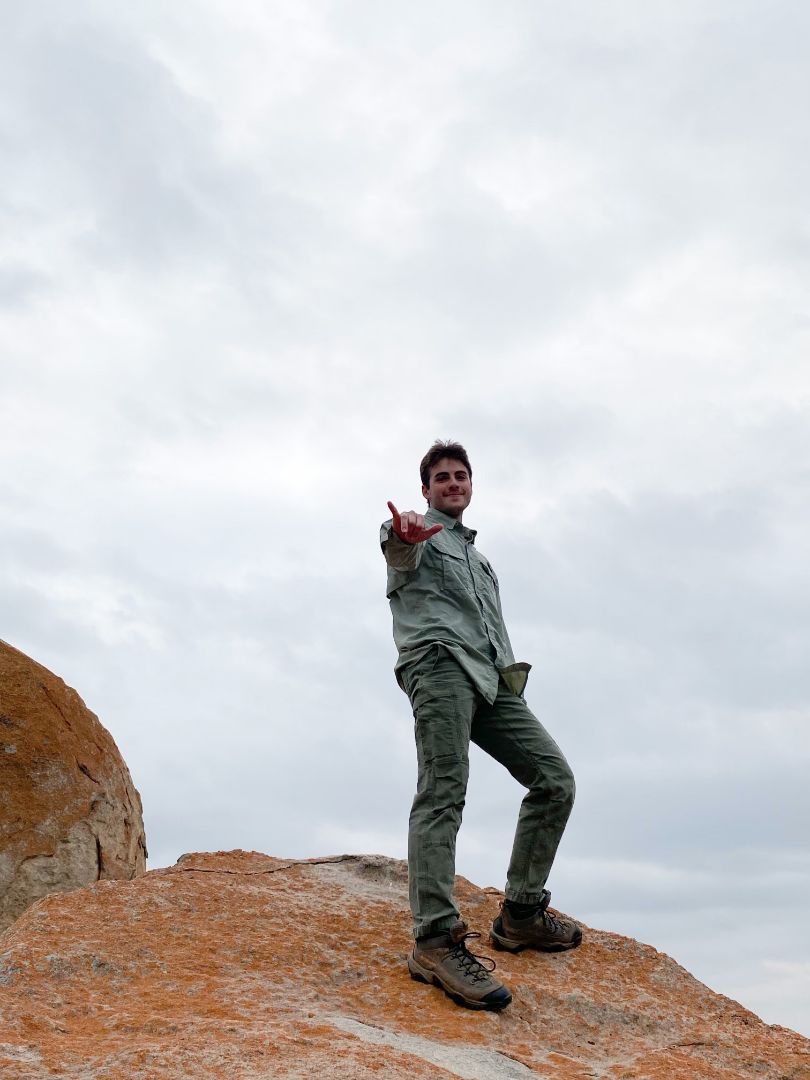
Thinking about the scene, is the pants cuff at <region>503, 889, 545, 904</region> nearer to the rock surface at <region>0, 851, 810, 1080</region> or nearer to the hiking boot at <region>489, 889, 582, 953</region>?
the hiking boot at <region>489, 889, 582, 953</region>

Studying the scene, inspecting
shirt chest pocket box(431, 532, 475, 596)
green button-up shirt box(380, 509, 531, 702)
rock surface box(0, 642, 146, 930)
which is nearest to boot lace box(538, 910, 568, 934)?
green button-up shirt box(380, 509, 531, 702)

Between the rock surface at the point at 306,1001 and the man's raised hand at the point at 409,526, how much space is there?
182cm

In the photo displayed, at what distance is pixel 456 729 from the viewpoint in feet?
15.2

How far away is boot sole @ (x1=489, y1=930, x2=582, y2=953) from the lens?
5047 millimetres

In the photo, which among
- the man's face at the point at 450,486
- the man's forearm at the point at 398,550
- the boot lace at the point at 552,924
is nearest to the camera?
the man's forearm at the point at 398,550

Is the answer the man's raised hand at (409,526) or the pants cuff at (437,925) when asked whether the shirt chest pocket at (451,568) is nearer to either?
the man's raised hand at (409,526)

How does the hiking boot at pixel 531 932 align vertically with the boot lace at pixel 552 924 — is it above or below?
below

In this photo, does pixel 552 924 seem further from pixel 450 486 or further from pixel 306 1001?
pixel 450 486

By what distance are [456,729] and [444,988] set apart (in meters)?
1.02

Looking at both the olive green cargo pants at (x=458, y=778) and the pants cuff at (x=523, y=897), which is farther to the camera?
the pants cuff at (x=523, y=897)

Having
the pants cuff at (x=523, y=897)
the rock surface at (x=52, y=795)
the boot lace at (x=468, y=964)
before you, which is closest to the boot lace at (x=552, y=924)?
the pants cuff at (x=523, y=897)

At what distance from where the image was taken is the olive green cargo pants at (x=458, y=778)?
4.50 metres

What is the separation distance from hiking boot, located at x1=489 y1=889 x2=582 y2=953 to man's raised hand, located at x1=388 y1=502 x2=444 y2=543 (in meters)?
1.78

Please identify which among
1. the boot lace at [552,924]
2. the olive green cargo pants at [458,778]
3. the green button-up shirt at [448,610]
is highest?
the green button-up shirt at [448,610]
